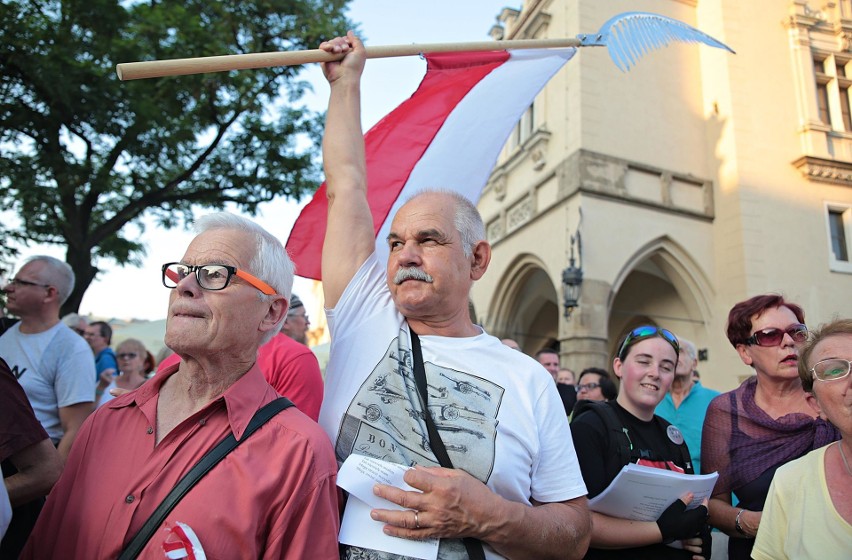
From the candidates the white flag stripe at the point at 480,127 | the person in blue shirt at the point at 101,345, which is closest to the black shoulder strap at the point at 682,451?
the white flag stripe at the point at 480,127

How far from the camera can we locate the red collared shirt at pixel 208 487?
1.51 meters

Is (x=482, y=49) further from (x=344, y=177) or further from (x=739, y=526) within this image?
(x=739, y=526)

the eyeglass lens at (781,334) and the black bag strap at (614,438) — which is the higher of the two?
the eyeglass lens at (781,334)

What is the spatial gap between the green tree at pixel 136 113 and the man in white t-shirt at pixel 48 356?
4.87 meters

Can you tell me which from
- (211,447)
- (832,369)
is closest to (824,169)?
(832,369)

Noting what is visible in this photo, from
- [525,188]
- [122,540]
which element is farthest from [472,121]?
[525,188]

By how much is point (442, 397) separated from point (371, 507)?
0.36 metres

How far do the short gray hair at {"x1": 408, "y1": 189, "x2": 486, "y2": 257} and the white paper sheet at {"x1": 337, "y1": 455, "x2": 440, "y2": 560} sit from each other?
76cm

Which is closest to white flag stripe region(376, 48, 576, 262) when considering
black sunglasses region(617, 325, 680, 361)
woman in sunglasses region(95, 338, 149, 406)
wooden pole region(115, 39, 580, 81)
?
wooden pole region(115, 39, 580, 81)

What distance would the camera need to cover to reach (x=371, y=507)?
1.69 meters

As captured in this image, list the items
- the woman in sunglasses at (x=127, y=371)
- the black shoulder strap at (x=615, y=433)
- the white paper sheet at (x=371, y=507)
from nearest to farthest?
1. the white paper sheet at (x=371, y=507)
2. the black shoulder strap at (x=615, y=433)
3. the woman in sunglasses at (x=127, y=371)

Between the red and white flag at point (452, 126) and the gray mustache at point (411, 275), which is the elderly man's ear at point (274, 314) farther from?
the red and white flag at point (452, 126)

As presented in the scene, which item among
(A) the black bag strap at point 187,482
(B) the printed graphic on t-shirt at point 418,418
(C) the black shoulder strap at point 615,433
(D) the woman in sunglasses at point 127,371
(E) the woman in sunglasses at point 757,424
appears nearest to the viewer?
(A) the black bag strap at point 187,482

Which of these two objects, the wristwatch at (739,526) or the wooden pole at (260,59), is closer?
the wooden pole at (260,59)
